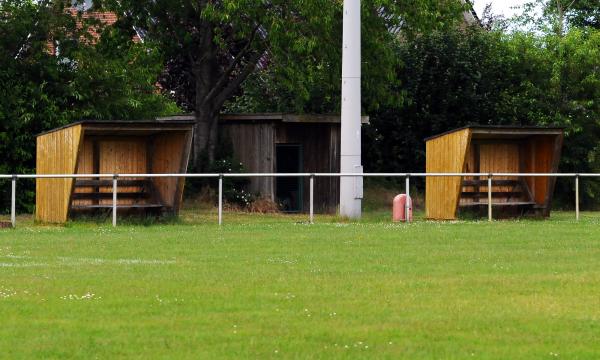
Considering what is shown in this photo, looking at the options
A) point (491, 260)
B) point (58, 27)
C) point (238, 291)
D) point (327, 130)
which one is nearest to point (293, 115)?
point (327, 130)

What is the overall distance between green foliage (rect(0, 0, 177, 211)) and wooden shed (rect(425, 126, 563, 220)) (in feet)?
32.7

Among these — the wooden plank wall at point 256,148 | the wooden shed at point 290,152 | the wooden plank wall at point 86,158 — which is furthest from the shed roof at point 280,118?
the wooden plank wall at point 86,158

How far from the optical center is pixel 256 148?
4159 cm

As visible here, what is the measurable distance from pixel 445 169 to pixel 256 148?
985 centimetres

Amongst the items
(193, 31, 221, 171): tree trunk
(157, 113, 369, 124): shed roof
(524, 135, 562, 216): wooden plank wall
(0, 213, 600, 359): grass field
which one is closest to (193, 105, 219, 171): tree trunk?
(193, 31, 221, 171): tree trunk

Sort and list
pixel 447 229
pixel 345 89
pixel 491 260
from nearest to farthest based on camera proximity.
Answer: pixel 491 260 → pixel 447 229 → pixel 345 89

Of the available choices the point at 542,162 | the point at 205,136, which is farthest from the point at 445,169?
the point at 205,136

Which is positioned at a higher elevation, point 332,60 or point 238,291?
point 332,60

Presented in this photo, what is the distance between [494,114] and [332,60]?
9582mm

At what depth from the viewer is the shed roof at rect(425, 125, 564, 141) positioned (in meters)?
32.4

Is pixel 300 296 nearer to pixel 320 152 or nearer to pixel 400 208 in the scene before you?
pixel 400 208

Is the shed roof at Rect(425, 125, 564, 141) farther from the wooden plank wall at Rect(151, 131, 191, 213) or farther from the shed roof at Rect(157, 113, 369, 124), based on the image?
the shed roof at Rect(157, 113, 369, 124)

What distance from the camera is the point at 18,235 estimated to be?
2533cm

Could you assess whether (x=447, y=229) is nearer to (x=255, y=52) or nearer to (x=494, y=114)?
(x=255, y=52)
